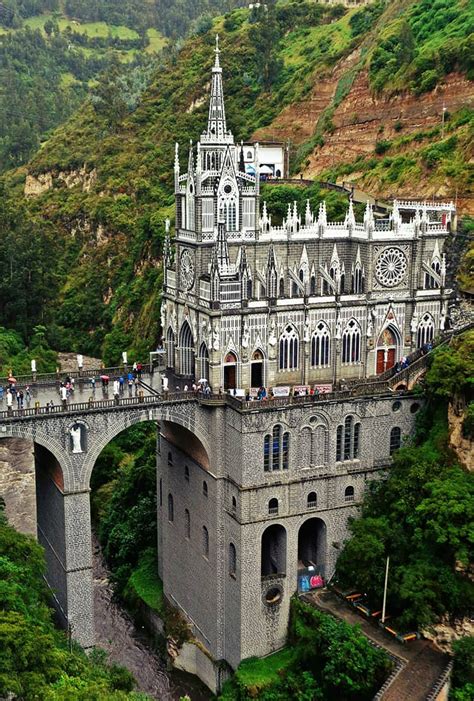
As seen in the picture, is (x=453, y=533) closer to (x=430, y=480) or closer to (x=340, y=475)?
(x=430, y=480)

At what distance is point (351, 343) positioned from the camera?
5403 centimetres

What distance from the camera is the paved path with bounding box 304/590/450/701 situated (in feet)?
138

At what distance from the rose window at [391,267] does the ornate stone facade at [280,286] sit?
8 centimetres

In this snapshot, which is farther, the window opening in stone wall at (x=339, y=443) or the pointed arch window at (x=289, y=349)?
the pointed arch window at (x=289, y=349)

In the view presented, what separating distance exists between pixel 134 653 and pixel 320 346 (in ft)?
77.2

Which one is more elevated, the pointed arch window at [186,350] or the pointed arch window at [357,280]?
the pointed arch window at [357,280]

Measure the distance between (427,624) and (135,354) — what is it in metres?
49.4

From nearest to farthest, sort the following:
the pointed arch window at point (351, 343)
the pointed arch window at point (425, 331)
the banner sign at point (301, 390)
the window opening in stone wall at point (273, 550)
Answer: the banner sign at point (301, 390) < the window opening in stone wall at point (273, 550) < the pointed arch window at point (351, 343) < the pointed arch window at point (425, 331)

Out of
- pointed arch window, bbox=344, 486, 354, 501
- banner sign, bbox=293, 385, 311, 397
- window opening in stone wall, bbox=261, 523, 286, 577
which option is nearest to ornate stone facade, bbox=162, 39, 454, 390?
banner sign, bbox=293, 385, 311, 397

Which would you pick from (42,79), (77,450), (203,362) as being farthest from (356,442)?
(42,79)

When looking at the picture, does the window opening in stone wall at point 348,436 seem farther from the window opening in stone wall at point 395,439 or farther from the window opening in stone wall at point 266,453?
the window opening in stone wall at point 266,453

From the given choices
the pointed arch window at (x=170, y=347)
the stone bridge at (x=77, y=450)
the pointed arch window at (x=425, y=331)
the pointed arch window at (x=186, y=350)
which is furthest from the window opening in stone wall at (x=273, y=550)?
the pointed arch window at (x=425, y=331)

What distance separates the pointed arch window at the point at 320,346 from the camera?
52.8 metres

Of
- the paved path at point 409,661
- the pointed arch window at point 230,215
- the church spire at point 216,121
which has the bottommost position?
the paved path at point 409,661
